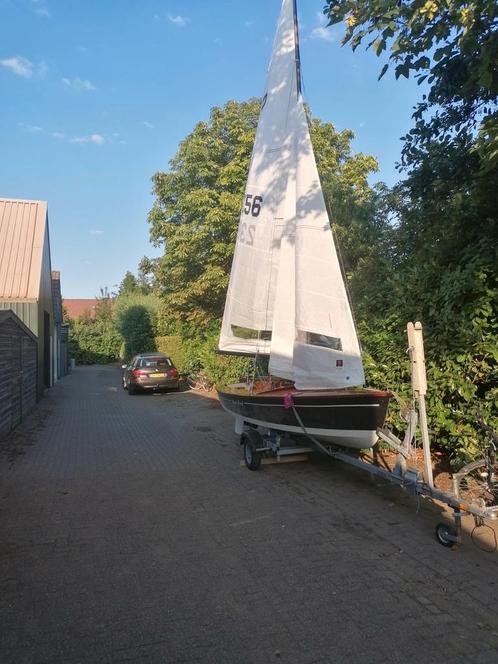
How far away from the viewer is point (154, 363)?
19.0 meters

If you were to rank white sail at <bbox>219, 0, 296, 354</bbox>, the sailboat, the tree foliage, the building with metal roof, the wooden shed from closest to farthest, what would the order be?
the sailboat < white sail at <bbox>219, 0, 296, 354</bbox> < the wooden shed < the building with metal roof < the tree foliage

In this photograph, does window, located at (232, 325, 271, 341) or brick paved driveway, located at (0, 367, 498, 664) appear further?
window, located at (232, 325, 271, 341)

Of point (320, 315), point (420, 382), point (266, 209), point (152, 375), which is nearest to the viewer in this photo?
point (420, 382)

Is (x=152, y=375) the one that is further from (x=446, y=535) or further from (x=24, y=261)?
(x=446, y=535)

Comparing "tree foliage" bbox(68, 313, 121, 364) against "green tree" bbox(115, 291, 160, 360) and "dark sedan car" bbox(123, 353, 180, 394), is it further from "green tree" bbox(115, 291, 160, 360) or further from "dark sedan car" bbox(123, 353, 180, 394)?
"dark sedan car" bbox(123, 353, 180, 394)

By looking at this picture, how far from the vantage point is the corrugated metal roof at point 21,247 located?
16.6 m

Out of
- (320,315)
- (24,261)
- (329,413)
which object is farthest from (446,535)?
(24,261)

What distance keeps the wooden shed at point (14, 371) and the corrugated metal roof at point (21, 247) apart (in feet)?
10.1

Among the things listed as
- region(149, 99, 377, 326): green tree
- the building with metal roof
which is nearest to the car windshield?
region(149, 99, 377, 326): green tree

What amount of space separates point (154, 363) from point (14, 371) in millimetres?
8182

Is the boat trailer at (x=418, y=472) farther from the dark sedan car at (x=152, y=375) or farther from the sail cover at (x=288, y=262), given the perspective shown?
the dark sedan car at (x=152, y=375)

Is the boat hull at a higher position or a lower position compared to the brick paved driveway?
higher

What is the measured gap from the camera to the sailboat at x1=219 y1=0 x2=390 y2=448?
5.99 m

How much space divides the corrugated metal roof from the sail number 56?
35.3ft
